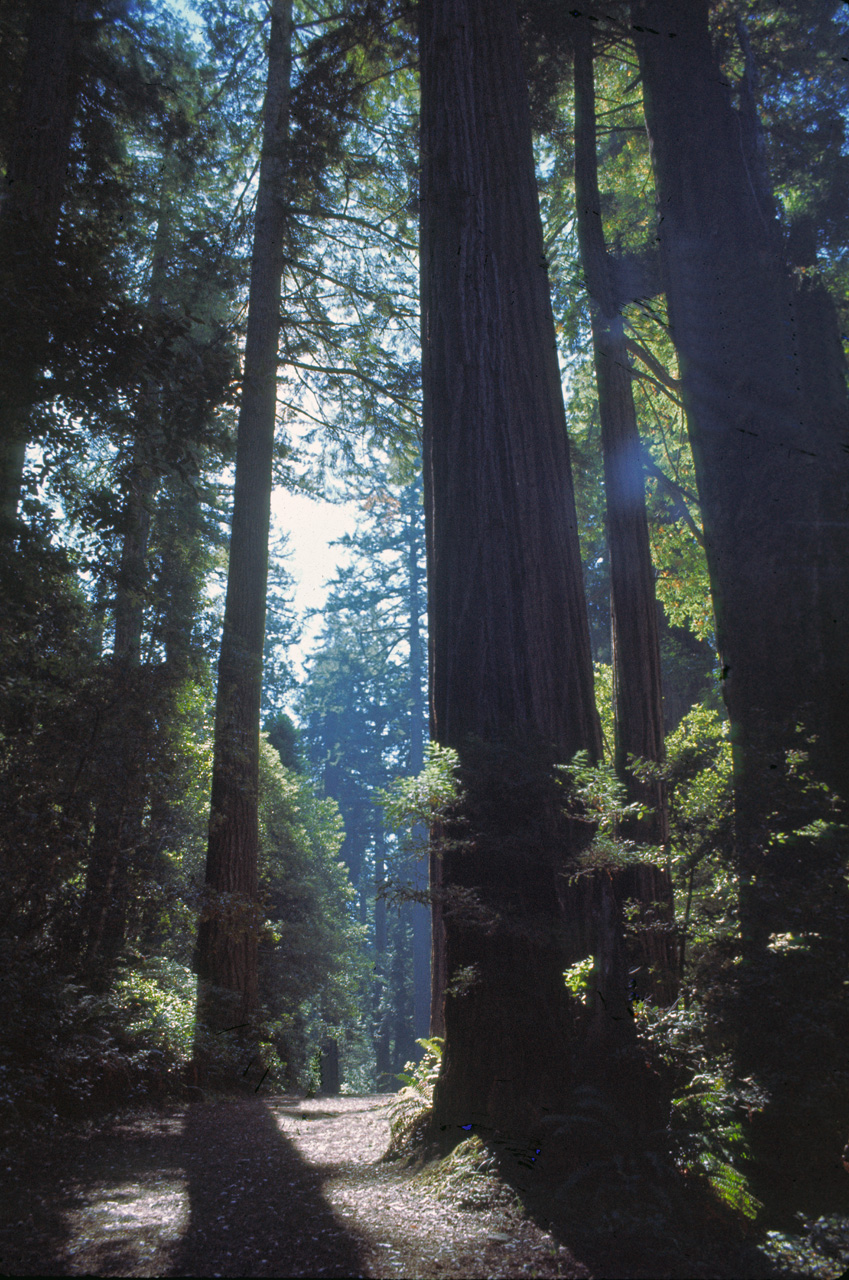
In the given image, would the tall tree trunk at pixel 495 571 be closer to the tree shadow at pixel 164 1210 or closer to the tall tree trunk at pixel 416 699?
the tree shadow at pixel 164 1210

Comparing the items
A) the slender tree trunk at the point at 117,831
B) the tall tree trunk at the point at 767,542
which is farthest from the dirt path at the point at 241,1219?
the slender tree trunk at the point at 117,831

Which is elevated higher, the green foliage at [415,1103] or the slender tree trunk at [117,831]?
the slender tree trunk at [117,831]

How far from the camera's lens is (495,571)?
4445 mm

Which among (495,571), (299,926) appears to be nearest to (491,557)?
(495,571)

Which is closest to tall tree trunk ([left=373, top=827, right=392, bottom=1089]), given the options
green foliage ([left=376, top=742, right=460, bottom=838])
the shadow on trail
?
the shadow on trail

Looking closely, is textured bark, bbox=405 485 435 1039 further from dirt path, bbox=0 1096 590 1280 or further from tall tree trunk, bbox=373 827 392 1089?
dirt path, bbox=0 1096 590 1280

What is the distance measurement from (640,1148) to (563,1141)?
1.08 feet

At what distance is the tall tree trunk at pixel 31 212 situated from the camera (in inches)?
215

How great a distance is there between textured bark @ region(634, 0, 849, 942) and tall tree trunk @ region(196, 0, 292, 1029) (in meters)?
4.13

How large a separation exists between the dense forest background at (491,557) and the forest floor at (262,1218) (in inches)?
16.7

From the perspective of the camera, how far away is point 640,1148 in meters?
3.07

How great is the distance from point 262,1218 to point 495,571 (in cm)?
333

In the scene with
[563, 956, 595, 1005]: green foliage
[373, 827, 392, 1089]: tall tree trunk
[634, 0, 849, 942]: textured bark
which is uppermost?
[634, 0, 849, 942]: textured bark

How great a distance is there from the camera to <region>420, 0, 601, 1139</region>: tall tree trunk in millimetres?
3525
